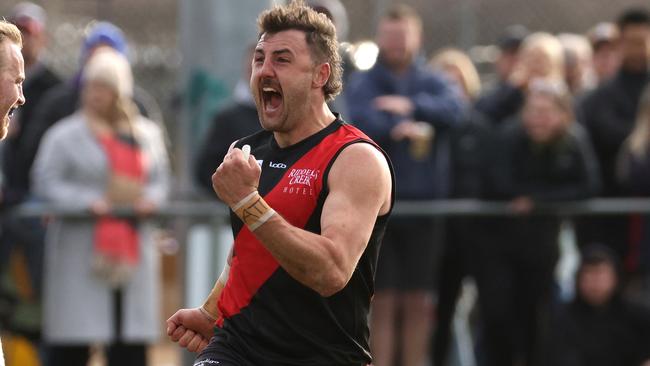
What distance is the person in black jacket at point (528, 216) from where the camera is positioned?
9828 mm

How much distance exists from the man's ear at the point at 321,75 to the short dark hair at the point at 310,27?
0.02 m

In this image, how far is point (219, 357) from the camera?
5617 mm

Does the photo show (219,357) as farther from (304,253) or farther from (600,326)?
(600,326)

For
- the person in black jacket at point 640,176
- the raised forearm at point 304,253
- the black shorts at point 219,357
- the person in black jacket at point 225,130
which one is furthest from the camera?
the person in black jacket at point 640,176

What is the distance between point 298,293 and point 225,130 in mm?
3894

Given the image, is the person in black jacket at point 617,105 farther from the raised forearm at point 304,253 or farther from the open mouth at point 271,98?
the raised forearm at point 304,253

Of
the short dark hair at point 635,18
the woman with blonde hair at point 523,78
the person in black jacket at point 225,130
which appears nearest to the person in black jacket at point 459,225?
the woman with blonde hair at point 523,78

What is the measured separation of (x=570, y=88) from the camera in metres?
11.5

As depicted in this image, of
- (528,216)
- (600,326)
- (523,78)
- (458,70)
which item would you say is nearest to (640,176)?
(528,216)

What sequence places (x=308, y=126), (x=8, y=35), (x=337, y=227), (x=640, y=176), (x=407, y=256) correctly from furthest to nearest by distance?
(x=640, y=176) < (x=407, y=256) < (x=308, y=126) < (x=8, y=35) < (x=337, y=227)

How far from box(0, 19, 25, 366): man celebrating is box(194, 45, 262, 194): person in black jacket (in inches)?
146

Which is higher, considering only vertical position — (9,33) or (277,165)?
(9,33)

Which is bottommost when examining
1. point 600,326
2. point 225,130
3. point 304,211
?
point 600,326

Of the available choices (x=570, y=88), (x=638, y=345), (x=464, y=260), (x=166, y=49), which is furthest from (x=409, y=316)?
(x=166, y=49)
